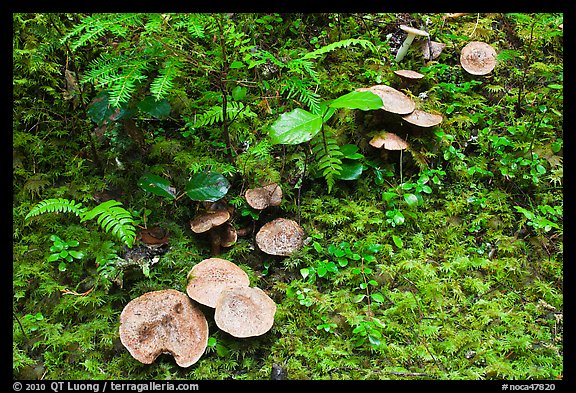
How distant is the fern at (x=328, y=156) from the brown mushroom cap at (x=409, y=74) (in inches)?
44.6

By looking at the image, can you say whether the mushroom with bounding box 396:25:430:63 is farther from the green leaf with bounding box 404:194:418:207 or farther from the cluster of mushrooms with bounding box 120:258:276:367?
the cluster of mushrooms with bounding box 120:258:276:367

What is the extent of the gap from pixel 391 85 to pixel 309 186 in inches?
61.5

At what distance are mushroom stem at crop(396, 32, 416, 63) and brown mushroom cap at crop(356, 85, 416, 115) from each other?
714 millimetres

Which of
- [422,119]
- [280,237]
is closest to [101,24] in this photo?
[280,237]

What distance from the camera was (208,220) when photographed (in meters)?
3.72

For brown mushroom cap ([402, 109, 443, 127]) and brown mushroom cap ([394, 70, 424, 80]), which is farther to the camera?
brown mushroom cap ([394, 70, 424, 80])

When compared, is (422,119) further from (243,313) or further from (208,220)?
(243,313)

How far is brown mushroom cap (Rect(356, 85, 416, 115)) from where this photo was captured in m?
4.01

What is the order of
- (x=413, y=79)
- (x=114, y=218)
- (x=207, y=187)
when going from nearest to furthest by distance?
(x=114, y=218) < (x=207, y=187) < (x=413, y=79)

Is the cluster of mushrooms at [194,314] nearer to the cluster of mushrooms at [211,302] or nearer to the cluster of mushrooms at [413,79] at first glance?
the cluster of mushrooms at [211,302]

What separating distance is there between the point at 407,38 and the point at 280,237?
2718 millimetres

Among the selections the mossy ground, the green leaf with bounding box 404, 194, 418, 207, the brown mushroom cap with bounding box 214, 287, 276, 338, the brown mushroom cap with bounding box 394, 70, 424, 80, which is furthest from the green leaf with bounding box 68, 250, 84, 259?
the brown mushroom cap with bounding box 394, 70, 424, 80

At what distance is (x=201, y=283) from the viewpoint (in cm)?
328
